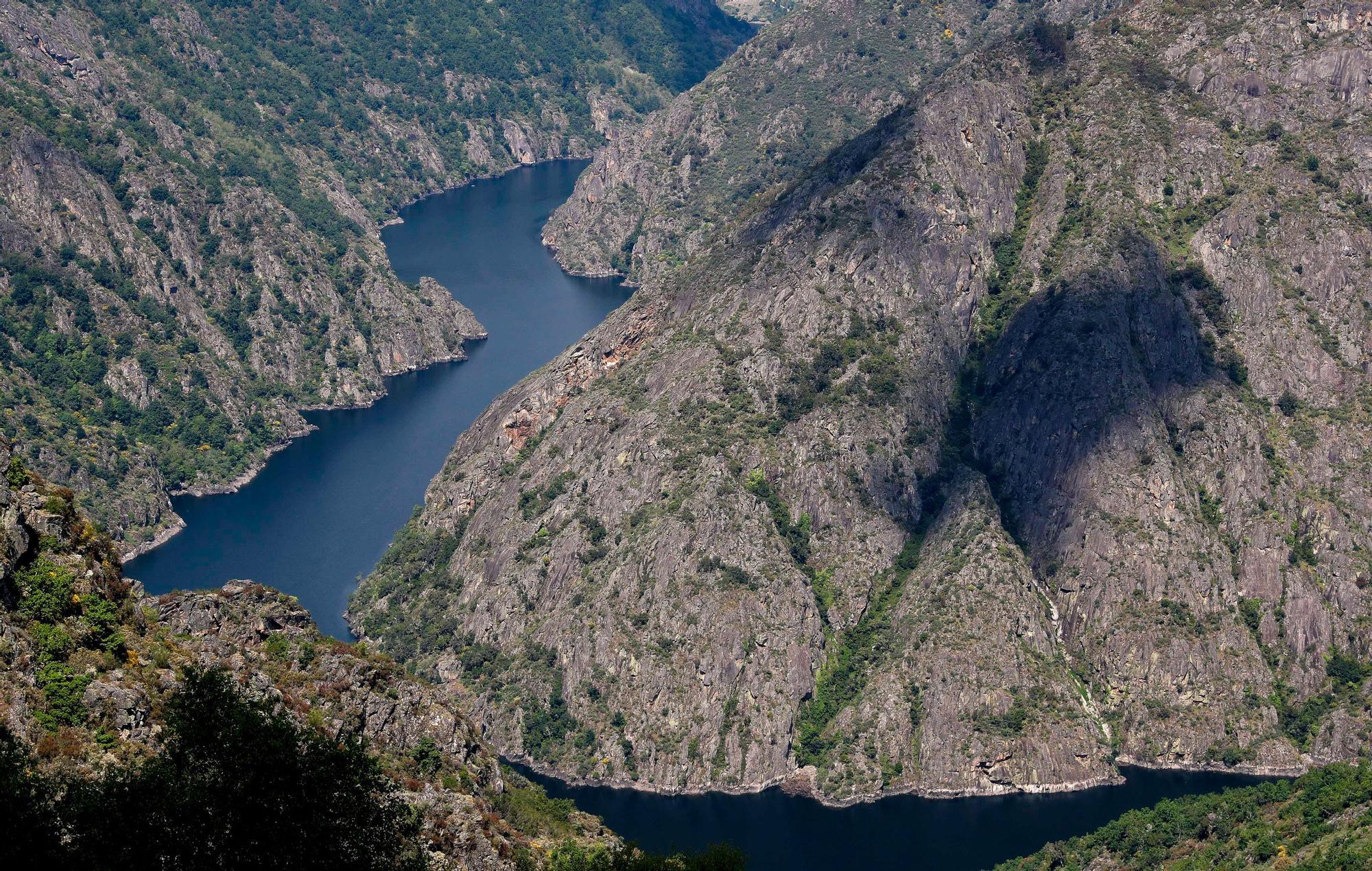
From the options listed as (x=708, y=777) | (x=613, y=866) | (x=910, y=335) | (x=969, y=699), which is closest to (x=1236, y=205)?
(x=910, y=335)

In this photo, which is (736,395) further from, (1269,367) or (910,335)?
(1269,367)

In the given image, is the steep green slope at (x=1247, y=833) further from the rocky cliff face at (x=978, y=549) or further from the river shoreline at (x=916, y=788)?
the rocky cliff face at (x=978, y=549)

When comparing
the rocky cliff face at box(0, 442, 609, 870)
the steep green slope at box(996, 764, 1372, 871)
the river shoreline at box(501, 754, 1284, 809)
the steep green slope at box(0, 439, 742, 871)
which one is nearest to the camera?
the steep green slope at box(0, 439, 742, 871)

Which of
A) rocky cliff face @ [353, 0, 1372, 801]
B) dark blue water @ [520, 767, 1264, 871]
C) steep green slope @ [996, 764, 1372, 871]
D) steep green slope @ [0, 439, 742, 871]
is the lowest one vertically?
dark blue water @ [520, 767, 1264, 871]

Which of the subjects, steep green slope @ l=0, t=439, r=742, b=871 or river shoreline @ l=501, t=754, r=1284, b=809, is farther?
river shoreline @ l=501, t=754, r=1284, b=809

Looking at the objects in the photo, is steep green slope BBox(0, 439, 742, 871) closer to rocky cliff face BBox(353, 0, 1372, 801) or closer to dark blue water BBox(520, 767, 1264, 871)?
dark blue water BBox(520, 767, 1264, 871)

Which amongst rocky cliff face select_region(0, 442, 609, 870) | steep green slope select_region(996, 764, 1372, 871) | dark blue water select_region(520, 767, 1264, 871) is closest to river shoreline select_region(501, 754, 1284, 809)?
dark blue water select_region(520, 767, 1264, 871)

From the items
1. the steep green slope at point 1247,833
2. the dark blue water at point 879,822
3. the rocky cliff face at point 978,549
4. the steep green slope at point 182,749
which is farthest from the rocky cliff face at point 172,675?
the rocky cliff face at point 978,549
